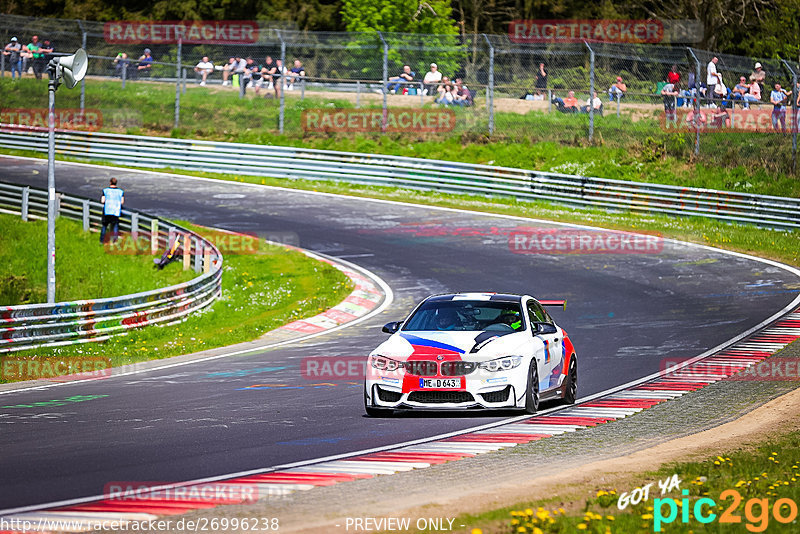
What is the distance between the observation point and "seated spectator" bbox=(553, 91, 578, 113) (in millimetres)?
34406

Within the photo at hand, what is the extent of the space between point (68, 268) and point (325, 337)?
9.86 m

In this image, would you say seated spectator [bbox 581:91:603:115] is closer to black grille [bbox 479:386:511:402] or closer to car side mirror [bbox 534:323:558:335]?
car side mirror [bbox 534:323:558:335]

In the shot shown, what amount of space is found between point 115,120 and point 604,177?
18488 mm

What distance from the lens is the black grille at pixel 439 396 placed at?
36.6 ft

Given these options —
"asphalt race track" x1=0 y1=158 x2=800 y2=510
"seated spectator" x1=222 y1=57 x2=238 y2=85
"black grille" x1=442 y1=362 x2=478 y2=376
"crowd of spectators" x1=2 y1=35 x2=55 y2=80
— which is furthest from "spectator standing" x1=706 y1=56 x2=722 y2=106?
"crowd of spectators" x1=2 y1=35 x2=55 y2=80

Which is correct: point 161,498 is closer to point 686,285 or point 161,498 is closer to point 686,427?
point 686,427

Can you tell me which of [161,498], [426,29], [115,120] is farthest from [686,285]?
[426,29]

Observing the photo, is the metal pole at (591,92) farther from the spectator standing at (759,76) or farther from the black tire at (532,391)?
the black tire at (532,391)

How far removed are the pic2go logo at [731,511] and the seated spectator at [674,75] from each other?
989 inches

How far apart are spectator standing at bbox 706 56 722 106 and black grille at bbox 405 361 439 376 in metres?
22.2

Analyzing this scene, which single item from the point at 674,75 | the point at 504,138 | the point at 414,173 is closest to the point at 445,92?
the point at 504,138

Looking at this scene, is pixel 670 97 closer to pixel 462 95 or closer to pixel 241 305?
pixel 462 95

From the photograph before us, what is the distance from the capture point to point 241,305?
22.5 m

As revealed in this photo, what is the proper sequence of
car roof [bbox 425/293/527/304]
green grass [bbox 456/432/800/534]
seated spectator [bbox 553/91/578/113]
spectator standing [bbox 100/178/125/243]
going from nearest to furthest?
green grass [bbox 456/432/800/534] < car roof [bbox 425/293/527/304] < spectator standing [bbox 100/178/125/243] < seated spectator [bbox 553/91/578/113]
